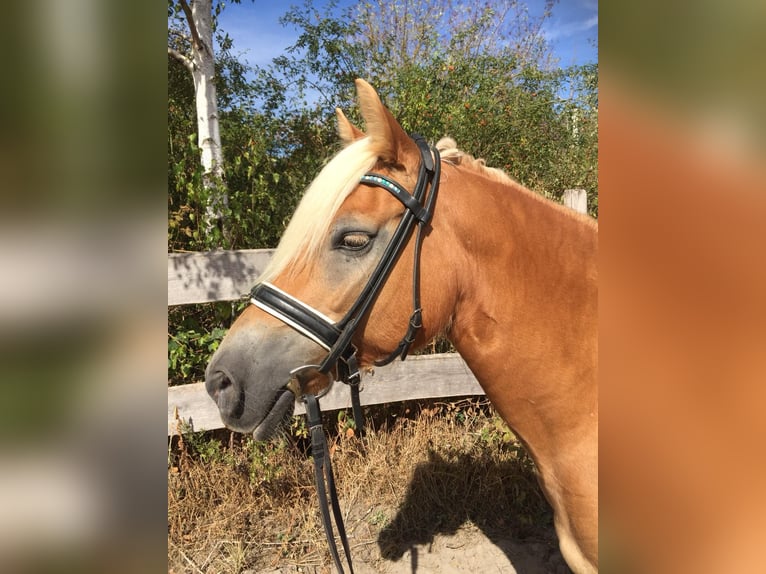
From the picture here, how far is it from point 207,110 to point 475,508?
3465 mm

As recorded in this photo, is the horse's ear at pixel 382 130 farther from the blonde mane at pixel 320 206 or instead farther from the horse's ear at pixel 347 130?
the horse's ear at pixel 347 130

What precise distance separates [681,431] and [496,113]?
15.4 feet

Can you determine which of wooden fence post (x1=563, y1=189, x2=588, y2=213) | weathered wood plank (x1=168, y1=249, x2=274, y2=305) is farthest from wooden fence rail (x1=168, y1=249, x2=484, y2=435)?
wooden fence post (x1=563, y1=189, x2=588, y2=213)

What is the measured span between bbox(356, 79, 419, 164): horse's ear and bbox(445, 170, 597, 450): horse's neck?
27 centimetres

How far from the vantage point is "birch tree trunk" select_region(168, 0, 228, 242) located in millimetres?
2943

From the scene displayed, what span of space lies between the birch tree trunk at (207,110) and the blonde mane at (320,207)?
182cm

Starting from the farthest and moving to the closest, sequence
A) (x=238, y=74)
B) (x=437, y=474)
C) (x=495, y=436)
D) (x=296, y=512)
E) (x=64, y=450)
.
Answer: (x=238, y=74) → (x=495, y=436) → (x=437, y=474) → (x=296, y=512) → (x=64, y=450)

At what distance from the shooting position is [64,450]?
0.36 metres

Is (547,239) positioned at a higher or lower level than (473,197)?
lower

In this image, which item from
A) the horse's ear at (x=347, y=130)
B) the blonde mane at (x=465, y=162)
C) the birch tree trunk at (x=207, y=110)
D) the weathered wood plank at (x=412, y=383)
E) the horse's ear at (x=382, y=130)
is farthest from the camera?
the weathered wood plank at (x=412, y=383)

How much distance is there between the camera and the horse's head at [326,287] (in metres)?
1.46

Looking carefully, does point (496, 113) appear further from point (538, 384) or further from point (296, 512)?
point (296, 512)

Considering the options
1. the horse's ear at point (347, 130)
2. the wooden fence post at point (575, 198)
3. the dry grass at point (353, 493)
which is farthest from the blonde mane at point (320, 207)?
the wooden fence post at point (575, 198)

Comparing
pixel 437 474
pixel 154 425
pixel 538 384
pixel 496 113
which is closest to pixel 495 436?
pixel 437 474
